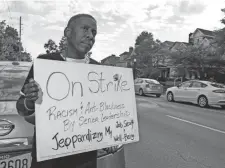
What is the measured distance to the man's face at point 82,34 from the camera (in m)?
1.81

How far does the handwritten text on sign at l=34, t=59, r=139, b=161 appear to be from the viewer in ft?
5.05

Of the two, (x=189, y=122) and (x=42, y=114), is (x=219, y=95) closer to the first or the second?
(x=189, y=122)

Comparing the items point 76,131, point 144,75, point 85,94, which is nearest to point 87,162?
point 76,131

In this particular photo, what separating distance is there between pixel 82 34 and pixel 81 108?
54 centimetres

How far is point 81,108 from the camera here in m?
1.72

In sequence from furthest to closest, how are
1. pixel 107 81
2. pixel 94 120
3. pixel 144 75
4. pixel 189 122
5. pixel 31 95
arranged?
pixel 144 75
pixel 189 122
pixel 107 81
pixel 94 120
pixel 31 95

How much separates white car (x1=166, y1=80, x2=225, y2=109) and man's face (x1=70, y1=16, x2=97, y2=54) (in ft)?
38.7

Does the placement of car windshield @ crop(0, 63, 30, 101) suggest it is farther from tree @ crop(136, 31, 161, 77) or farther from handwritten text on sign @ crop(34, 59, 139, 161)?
tree @ crop(136, 31, 161, 77)

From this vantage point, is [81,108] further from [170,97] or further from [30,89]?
[170,97]

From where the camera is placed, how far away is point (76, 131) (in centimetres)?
166

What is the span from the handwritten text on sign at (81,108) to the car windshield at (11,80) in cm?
111

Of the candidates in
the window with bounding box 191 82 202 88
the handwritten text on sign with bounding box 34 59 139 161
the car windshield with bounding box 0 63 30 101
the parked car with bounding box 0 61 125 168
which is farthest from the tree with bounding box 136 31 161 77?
the handwritten text on sign with bounding box 34 59 139 161

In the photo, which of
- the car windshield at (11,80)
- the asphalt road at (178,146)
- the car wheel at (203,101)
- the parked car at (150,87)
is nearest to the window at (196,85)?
the car wheel at (203,101)

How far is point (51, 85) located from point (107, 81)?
470mm
